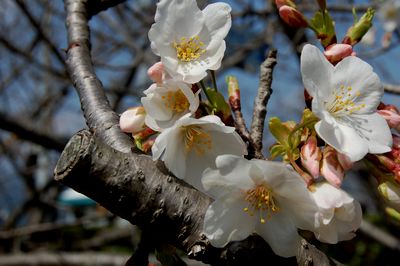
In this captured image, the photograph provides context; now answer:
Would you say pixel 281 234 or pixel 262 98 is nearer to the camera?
pixel 281 234

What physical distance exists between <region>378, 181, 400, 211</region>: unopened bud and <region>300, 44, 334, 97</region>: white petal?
8.9 inches

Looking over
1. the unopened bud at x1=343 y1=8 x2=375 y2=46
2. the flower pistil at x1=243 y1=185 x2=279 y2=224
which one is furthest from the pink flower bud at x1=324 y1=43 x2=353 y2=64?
the flower pistil at x1=243 y1=185 x2=279 y2=224

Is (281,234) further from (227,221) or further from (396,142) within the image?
(396,142)

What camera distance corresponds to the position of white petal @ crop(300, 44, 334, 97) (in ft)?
2.87

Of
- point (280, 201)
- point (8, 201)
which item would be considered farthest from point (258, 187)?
point (8, 201)

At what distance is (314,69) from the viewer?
2.93 ft

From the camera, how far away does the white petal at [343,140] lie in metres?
0.80

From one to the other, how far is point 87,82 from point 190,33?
0.29 metres

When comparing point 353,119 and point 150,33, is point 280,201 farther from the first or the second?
point 150,33

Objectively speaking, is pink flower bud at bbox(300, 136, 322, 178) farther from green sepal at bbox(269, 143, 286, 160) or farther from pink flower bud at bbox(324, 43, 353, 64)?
pink flower bud at bbox(324, 43, 353, 64)

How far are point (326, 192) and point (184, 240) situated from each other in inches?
10.0

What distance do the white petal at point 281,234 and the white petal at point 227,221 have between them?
0.08 feet

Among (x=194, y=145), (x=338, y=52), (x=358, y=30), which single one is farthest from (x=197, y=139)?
(x=358, y=30)

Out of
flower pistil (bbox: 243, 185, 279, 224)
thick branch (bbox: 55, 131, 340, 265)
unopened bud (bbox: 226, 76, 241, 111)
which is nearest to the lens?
thick branch (bbox: 55, 131, 340, 265)
